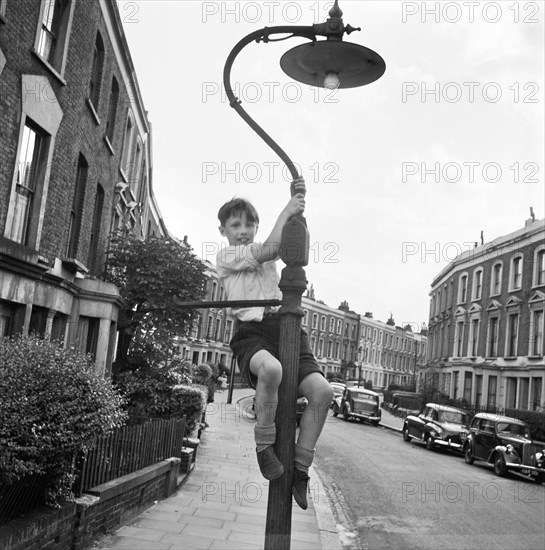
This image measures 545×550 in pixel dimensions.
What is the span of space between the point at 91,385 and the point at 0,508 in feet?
4.20

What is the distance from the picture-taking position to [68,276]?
13305 millimetres

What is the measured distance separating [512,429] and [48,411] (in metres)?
18.1

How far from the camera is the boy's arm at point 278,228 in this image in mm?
2883

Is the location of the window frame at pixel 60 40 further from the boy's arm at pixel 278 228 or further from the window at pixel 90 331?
the boy's arm at pixel 278 228

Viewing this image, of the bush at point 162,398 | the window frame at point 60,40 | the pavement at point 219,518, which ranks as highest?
the window frame at point 60,40

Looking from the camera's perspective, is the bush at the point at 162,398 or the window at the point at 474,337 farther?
the window at the point at 474,337

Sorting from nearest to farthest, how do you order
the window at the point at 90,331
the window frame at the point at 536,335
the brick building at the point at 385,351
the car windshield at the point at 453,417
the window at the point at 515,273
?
the window at the point at 90,331 → the car windshield at the point at 453,417 → the window frame at the point at 536,335 → the window at the point at 515,273 → the brick building at the point at 385,351

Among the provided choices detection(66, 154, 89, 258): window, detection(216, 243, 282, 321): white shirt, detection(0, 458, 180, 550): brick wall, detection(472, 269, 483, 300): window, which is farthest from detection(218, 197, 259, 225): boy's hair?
detection(472, 269, 483, 300): window

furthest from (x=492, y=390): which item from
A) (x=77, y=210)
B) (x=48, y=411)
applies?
(x=48, y=411)

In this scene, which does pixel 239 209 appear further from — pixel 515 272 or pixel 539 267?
pixel 515 272

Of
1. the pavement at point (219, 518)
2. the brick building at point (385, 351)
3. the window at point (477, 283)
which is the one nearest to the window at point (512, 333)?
the window at point (477, 283)

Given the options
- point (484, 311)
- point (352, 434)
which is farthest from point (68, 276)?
point (484, 311)

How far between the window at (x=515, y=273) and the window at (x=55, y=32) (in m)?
30.7

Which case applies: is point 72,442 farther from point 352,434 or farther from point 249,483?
point 352,434
